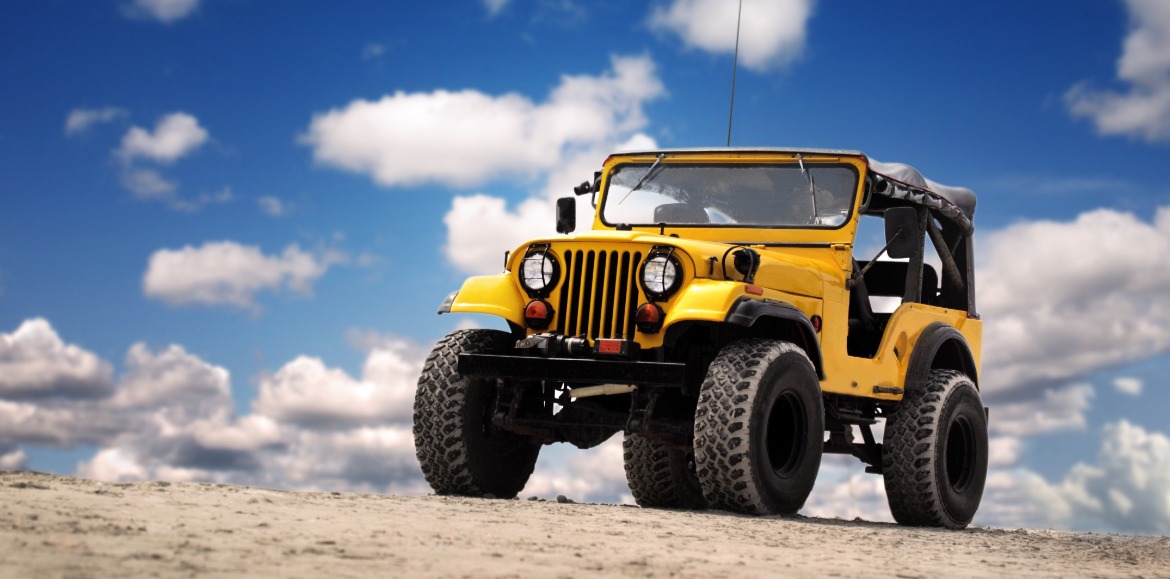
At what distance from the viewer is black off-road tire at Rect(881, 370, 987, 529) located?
36.7 feet

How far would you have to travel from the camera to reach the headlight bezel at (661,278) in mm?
9234

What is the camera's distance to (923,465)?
438 inches

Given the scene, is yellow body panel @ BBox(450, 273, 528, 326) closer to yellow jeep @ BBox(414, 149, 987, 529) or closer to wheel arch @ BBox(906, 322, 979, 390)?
yellow jeep @ BBox(414, 149, 987, 529)

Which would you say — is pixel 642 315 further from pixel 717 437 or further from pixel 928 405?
pixel 928 405

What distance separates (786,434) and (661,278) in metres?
1.52

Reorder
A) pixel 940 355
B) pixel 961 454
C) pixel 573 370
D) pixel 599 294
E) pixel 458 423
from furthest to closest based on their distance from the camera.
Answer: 1. pixel 940 355
2. pixel 961 454
3. pixel 458 423
4. pixel 599 294
5. pixel 573 370

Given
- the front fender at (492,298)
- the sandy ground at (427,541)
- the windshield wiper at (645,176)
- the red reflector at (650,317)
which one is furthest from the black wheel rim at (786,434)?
the windshield wiper at (645,176)

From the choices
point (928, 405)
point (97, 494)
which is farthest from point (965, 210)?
point (97, 494)

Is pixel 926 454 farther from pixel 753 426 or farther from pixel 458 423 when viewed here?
pixel 458 423

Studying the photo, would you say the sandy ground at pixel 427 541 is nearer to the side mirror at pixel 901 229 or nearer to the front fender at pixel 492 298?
the front fender at pixel 492 298

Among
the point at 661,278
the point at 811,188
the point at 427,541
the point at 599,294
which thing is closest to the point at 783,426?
the point at 661,278

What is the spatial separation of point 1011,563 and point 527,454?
155 inches

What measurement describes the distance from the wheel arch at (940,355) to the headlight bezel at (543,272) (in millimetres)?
3532

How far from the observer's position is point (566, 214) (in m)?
11.3
